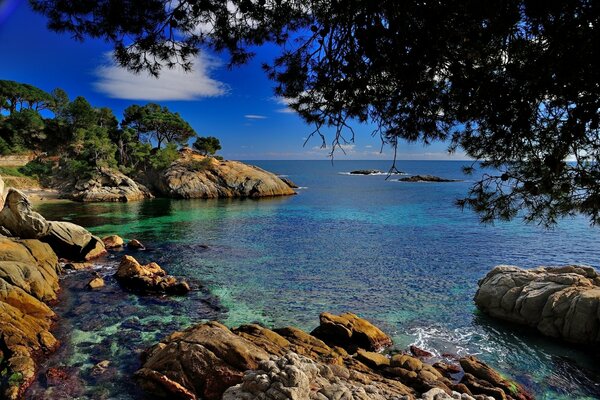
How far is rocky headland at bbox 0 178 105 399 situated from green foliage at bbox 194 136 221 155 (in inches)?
2301

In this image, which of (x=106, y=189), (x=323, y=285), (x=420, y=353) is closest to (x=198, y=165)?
(x=106, y=189)

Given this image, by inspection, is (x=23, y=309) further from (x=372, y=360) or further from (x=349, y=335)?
(x=372, y=360)

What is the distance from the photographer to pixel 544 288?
15.4m

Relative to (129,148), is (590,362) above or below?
below

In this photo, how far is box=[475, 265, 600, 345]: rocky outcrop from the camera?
1351cm

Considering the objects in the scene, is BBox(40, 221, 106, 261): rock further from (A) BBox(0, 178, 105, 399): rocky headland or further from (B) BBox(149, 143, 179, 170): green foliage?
(B) BBox(149, 143, 179, 170): green foliage

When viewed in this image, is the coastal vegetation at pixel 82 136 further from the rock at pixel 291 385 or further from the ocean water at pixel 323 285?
the rock at pixel 291 385

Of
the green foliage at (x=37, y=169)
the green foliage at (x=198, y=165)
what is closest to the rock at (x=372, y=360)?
the green foliage at (x=198, y=165)

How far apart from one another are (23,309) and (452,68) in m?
15.8

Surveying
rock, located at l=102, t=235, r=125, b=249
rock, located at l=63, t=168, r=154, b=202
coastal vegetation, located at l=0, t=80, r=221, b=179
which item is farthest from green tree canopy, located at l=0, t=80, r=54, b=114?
rock, located at l=102, t=235, r=125, b=249

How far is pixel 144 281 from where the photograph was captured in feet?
60.3

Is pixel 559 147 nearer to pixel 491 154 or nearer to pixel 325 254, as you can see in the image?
pixel 491 154

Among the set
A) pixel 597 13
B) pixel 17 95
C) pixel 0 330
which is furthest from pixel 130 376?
pixel 17 95

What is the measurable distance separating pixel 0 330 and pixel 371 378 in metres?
11.0
